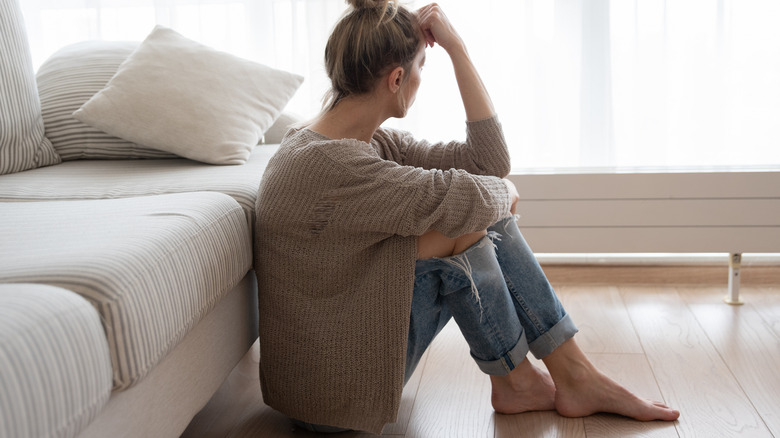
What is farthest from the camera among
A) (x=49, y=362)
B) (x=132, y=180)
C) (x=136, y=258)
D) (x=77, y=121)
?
(x=77, y=121)

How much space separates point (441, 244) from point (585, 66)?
123cm

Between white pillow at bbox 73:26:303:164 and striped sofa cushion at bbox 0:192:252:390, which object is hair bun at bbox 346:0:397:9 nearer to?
striped sofa cushion at bbox 0:192:252:390

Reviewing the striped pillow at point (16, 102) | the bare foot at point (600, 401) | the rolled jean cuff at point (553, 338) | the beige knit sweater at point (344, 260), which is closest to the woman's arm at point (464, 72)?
the beige knit sweater at point (344, 260)

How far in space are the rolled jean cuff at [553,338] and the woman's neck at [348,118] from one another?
1.72 ft

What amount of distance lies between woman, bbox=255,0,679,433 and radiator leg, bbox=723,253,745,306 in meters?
0.81

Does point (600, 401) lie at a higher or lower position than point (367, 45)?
lower

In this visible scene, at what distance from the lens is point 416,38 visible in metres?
1.32

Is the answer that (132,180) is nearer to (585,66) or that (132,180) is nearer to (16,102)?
(16,102)

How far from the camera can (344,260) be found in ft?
4.06

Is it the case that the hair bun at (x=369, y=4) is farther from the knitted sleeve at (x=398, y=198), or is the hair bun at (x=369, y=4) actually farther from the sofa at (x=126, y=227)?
the sofa at (x=126, y=227)

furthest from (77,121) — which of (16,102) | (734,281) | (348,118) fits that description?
(734,281)

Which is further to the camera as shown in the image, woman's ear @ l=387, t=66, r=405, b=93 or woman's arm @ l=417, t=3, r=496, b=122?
woman's arm @ l=417, t=3, r=496, b=122

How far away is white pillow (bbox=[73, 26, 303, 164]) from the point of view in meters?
1.73

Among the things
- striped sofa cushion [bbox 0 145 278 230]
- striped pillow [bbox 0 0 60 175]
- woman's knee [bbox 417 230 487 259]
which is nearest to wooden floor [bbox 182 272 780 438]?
woman's knee [bbox 417 230 487 259]
